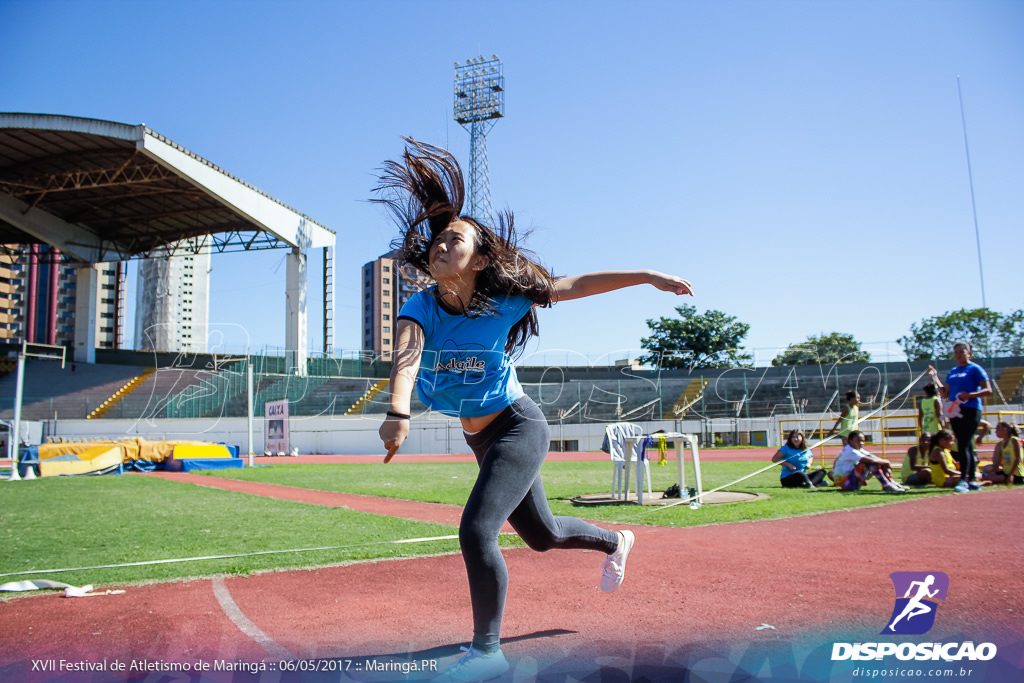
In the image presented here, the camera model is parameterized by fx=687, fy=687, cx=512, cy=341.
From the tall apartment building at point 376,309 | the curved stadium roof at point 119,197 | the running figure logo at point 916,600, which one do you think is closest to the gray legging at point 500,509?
the running figure logo at point 916,600

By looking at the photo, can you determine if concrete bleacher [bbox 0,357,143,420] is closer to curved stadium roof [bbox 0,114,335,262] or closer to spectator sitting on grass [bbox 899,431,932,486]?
curved stadium roof [bbox 0,114,335,262]

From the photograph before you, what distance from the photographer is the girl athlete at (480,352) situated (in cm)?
263

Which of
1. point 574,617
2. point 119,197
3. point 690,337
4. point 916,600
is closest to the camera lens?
point 574,617

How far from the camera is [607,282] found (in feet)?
10.3

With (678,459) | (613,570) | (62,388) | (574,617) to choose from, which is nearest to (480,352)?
(613,570)

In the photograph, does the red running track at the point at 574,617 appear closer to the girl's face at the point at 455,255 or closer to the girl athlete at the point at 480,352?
the girl athlete at the point at 480,352

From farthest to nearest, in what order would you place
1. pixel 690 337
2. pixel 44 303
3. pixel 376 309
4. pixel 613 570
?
pixel 376 309 → pixel 44 303 → pixel 690 337 → pixel 613 570


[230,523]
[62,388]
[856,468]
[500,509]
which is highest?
[62,388]

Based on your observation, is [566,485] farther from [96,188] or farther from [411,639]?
[96,188]

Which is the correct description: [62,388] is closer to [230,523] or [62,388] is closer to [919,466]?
[230,523]

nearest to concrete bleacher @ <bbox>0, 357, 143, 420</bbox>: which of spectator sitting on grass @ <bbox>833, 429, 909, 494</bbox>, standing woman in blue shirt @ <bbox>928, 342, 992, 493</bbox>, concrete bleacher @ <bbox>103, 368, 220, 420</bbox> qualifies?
concrete bleacher @ <bbox>103, 368, 220, 420</bbox>

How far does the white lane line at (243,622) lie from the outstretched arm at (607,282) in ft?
7.10

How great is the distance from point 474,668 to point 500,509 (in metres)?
0.58

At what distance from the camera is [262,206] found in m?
36.0
